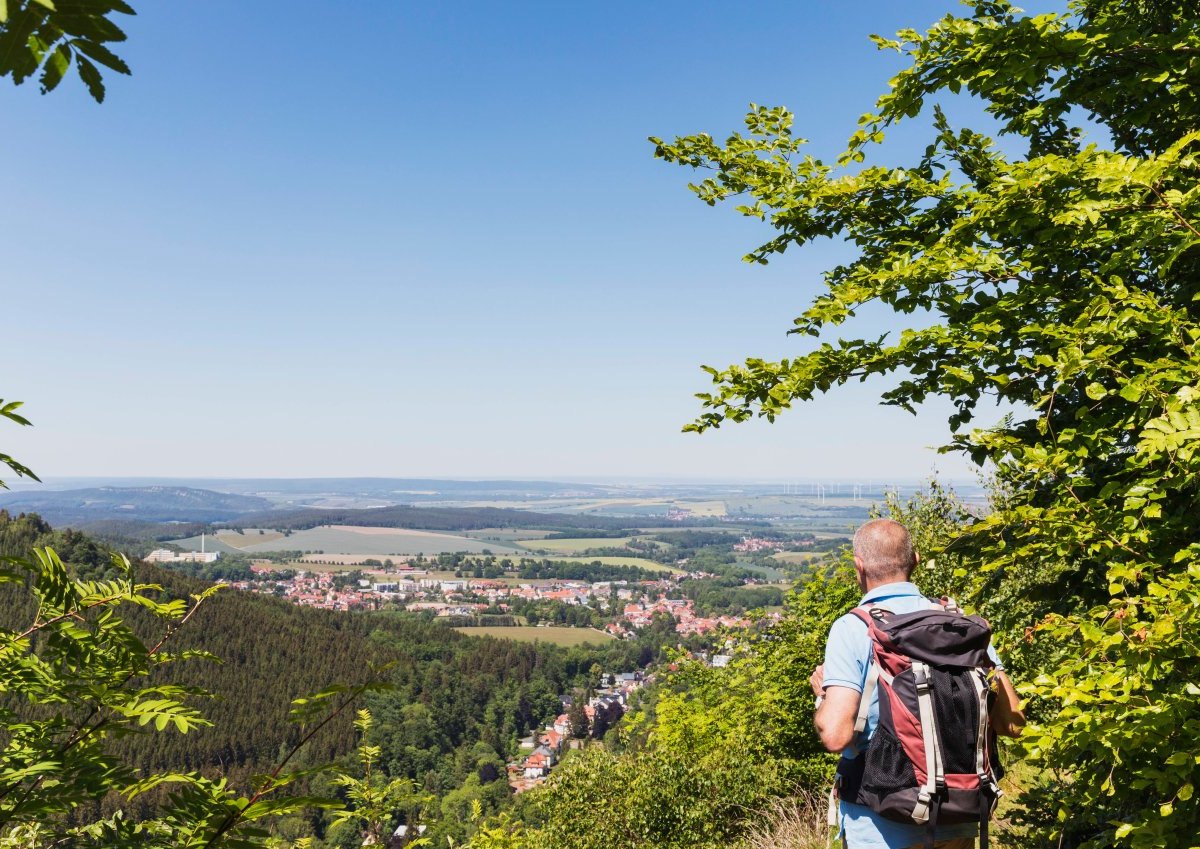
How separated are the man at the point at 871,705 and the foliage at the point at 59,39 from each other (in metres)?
2.72

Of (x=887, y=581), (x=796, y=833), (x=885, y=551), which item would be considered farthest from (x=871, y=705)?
(x=796, y=833)

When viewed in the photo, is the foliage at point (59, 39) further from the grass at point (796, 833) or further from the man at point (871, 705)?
the grass at point (796, 833)

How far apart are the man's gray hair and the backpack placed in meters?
0.33

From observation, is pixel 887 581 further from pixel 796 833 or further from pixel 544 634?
pixel 544 634

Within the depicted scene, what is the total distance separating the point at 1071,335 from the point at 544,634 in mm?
134375

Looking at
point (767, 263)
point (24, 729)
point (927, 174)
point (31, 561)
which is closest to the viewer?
point (31, 561)

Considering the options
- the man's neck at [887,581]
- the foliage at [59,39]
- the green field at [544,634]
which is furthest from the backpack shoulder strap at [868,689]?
the green field at [544,634]

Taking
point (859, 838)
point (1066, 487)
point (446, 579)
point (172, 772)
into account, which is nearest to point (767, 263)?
point (1066, 487)

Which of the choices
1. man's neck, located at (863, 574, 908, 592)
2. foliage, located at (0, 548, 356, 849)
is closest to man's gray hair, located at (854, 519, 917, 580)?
man's neck, located at (863, 574, 908, 592)

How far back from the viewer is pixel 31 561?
1896 mm

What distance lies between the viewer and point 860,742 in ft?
9.26

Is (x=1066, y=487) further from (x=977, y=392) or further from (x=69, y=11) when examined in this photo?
(x=69, y=11)

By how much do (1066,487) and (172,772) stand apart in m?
3.91

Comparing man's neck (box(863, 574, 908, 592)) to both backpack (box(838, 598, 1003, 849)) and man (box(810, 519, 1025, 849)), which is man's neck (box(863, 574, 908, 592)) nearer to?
man (box(810, 519, 1025, 849))
